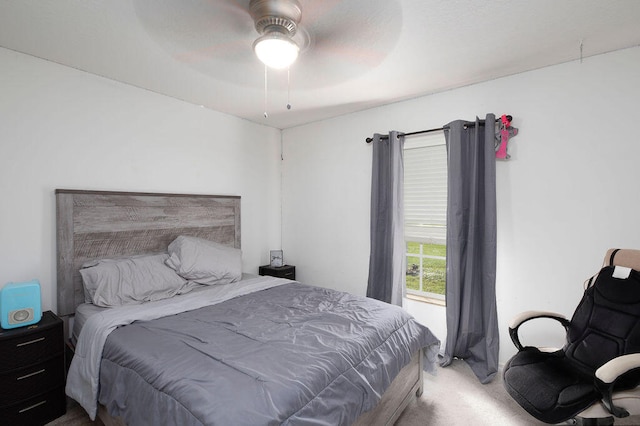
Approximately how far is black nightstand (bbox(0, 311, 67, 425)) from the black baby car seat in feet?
9.54

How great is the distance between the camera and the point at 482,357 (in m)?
2.58

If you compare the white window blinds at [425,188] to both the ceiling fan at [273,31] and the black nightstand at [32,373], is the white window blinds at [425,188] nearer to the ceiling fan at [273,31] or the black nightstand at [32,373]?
the ceiling fan at [273,31]

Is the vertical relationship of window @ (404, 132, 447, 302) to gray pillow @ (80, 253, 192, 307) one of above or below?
above

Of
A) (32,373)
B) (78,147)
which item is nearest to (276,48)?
(78,147)

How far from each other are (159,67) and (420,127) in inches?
96.9

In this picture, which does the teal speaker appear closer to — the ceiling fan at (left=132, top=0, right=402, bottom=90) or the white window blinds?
the ceiling fan at (left=132, top=0, right=402, bottom=90)

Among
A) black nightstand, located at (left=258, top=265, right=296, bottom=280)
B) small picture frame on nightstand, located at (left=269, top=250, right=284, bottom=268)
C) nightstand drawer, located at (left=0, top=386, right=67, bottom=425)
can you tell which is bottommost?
nightstand drawer, located at (left=0, top=386, right=67, bottom=425)

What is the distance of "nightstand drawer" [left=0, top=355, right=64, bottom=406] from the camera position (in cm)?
182

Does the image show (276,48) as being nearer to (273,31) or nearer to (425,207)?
(273,31)

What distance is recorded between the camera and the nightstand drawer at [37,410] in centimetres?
184

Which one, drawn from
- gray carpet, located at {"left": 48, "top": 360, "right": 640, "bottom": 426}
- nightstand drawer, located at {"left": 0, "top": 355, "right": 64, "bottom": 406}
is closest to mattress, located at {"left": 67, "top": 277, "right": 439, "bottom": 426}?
nightstand drawer, located at {"left": 0, "top": 355, "right": 64, "bottom": 406}

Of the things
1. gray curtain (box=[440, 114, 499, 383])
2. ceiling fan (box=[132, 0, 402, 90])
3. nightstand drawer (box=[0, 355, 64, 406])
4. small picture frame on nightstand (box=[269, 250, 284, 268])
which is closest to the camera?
ceiling fan (box=[132, 0, 402, 90])

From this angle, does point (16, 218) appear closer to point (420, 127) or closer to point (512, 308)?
point (420, 127)

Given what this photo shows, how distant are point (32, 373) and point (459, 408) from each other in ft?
9.45
